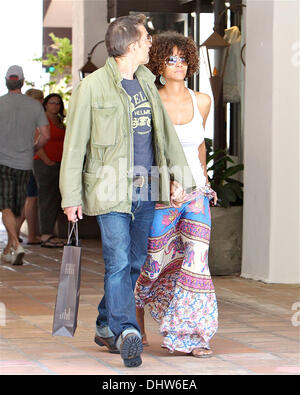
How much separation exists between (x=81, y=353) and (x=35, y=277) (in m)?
3.43

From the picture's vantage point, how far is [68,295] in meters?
4.77

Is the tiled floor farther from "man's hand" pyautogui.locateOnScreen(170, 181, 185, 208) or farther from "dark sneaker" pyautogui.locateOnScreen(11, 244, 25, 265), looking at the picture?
"man's hand" pyautogui.locateOnScreen(170, 181, 185, 208)

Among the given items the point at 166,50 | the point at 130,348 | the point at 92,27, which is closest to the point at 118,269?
the point at 130,348

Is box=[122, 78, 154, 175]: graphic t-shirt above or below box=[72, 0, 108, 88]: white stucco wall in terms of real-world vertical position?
below

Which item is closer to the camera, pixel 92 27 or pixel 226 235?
pixel 226 235

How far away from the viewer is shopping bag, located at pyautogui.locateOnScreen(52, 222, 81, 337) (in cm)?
476

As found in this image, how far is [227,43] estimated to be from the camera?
9555 mm

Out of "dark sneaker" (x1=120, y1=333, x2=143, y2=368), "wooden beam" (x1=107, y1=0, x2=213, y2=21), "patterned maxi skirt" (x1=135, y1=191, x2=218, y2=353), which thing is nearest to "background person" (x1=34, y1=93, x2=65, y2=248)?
"wooden beam" (x1=107, y1=0, x2=213, y2=21)

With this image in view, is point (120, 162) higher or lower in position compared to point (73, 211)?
higher

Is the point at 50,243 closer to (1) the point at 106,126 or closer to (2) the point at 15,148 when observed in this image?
(2) the point at 15,148

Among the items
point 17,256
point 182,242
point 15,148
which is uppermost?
point 15,148

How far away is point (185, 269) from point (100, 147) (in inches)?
32.6

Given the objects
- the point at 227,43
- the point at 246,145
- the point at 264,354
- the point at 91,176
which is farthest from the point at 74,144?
the point at 227,43

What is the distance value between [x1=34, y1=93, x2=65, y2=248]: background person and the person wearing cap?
1.44 meters
